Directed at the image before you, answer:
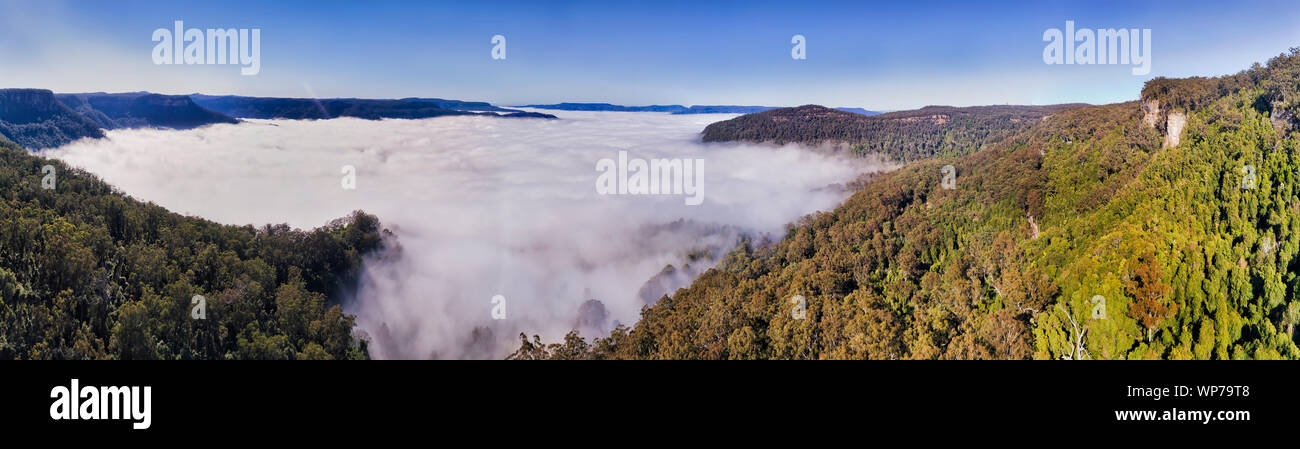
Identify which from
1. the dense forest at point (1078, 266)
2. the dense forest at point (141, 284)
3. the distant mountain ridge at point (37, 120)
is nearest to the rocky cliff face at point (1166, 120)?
the dense forest at point (1078, 266)

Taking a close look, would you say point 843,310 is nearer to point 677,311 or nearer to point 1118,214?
point 677,311

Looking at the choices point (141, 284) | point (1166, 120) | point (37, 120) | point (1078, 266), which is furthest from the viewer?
point (37, 120)

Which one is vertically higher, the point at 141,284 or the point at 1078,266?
the point at 1078,266

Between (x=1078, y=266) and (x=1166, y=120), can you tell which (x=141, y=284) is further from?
(x=1166, y=120)

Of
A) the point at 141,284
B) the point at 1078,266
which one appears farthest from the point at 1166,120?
the point at 141,284

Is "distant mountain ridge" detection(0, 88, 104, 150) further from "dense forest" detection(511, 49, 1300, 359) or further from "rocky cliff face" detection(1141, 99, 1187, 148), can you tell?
"rocky cliff face" detection(1141, 99, 1187, 148)

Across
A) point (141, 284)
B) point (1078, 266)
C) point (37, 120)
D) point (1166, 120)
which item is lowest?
point (141, 284)

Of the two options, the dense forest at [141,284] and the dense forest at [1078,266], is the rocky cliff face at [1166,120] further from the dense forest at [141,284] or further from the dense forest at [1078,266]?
the dense forest at [141,284]

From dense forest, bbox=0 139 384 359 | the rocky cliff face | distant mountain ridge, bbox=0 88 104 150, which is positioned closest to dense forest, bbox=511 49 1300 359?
the rocky cliff face

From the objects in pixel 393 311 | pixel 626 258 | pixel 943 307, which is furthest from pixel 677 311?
pixel 626 258
